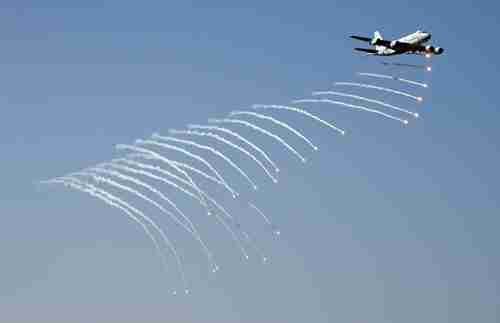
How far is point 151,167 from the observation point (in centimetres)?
16412

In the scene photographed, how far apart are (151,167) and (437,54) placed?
31.1 metres

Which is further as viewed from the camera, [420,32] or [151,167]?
[151,167]

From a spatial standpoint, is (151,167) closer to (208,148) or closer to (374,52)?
(208,148)

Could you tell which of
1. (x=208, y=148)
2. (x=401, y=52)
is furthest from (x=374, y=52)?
(x=208, y=148)

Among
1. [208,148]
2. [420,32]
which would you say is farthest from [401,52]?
[208,148]

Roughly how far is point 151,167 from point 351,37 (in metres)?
24.9

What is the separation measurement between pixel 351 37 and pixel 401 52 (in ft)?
15.9

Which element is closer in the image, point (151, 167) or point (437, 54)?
point (437, 54)

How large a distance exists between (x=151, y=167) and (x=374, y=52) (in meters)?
25.3

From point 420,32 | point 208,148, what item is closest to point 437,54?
point 420,32

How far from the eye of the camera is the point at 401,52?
154 m

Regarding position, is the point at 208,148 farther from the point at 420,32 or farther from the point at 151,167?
the point at 420,32

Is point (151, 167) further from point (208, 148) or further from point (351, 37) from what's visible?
point (351, 37)

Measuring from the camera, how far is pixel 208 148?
16062 cm
